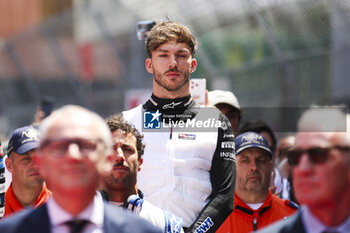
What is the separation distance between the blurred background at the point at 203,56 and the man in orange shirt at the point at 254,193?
3.61m

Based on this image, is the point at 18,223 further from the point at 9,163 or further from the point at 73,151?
the point at 9,163

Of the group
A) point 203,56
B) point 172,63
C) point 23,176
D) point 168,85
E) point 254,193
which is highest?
point 203,56

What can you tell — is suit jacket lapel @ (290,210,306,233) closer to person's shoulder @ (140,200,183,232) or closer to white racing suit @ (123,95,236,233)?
person's shoulder @ (140,200,183,232)

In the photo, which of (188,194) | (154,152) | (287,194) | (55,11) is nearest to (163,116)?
(154,152)

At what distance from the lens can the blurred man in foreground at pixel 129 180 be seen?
4.16m

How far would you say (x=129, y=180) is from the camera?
434cm

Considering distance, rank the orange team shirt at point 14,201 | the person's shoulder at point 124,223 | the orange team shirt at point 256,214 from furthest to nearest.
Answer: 1. the orange team shirt at point 256,214
2. the orange team shirt at point 14,201
3. the person's shoulder at point 124,223

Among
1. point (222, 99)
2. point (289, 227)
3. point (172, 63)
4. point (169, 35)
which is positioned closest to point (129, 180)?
point (172, 63)

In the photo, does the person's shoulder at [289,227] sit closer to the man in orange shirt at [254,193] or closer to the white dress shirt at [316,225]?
the white dress shirt at [316,225]

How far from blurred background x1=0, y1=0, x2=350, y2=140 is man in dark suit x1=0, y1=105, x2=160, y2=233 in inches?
250

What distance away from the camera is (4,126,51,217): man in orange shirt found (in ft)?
16.9

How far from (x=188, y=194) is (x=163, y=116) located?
0.57 metres

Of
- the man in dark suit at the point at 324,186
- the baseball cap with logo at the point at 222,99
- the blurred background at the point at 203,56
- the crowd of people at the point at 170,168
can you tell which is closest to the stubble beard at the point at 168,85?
the crowd of people at the point at 170,168

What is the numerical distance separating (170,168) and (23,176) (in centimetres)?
121
